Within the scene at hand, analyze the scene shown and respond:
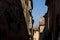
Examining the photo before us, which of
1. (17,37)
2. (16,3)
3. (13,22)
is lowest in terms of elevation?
(17,37)

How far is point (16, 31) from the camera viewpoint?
16359 millimetres

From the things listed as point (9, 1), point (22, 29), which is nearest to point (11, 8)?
point (9, 1)

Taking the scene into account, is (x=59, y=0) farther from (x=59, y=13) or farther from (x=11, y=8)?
(x=11, y=8)

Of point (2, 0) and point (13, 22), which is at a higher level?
point (2, 0)

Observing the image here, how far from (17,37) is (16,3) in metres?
2.19

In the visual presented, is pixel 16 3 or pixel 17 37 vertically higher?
pixel 16 3

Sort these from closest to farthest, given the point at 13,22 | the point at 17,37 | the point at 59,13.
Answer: the point at 59,13 < the point at 13,22 < the point at 17,37

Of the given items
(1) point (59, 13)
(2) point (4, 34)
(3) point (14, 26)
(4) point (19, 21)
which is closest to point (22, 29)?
(4) point (19, 21)

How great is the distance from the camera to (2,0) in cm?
1462

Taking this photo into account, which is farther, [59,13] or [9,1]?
[9,1]

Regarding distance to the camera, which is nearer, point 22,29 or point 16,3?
point 16,3

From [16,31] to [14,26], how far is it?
1.97ft

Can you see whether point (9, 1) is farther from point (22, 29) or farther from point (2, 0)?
point (22, 29)

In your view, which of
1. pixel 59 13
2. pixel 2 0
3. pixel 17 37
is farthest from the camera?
pixel 17 37
